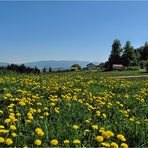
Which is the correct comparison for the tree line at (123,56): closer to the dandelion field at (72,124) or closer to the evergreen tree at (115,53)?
the evergreen tree at (115,53)

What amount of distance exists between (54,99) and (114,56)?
83.0 metres

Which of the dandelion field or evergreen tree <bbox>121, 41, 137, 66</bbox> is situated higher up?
evergreen tree <bbox>121, 41, 137, 66</bbox>

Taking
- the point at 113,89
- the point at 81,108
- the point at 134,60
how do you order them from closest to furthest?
the point at 81,108, the point at 113,89, the point at 134,60

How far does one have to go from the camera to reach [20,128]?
168 inches

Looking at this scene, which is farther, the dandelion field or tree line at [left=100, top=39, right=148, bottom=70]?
tree line at [left=100, top=39, right=148, bottom=70]

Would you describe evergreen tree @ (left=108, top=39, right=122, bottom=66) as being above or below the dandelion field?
above

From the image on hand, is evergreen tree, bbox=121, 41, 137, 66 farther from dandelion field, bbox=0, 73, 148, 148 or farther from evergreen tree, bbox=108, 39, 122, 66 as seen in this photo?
dandelion field, bbox=0, 73, 148, 148

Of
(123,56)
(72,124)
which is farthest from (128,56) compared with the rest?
(72,124)

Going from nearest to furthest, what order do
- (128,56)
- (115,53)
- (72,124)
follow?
(72,124) < (128,56) < (115,53)

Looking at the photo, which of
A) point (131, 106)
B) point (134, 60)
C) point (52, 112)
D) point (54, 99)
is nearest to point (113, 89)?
point (131, 106)

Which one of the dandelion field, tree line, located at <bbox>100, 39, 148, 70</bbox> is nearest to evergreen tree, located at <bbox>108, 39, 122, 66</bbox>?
tree line, located at <bbox>100, 39, 148, 70</bbox>

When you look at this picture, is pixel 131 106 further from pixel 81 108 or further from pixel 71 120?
pixel 71 120

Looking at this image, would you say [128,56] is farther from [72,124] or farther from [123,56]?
[72,124]

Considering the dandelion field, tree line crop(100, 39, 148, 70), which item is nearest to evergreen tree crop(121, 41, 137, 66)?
tree line crop(100, 39, 148, 70)
